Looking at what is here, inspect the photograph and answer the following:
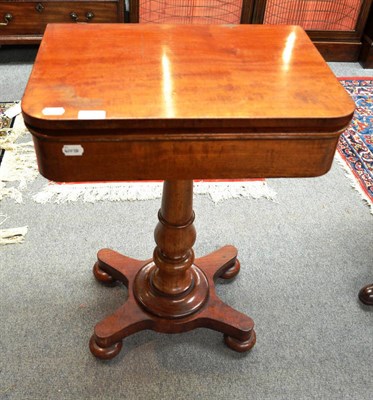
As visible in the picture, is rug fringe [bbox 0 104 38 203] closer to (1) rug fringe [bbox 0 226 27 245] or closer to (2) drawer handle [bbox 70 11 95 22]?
(1) rug fringe [bbox 0 226 27 245]

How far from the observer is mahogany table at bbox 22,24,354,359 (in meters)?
0.73

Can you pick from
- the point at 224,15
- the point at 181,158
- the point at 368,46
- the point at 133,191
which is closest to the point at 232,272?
the point at 133,191

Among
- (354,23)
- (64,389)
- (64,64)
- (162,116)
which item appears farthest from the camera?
(354,23)

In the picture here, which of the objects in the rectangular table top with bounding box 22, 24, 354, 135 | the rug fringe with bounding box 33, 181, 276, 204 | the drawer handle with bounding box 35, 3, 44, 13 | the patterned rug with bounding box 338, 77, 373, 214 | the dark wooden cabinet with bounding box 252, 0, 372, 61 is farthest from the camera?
the dark wooden cabinet with bounding box 252, 0, 372, 61

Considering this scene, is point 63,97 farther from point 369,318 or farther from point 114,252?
point 369,318

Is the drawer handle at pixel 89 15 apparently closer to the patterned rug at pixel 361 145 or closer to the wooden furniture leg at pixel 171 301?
the patterned rug at pixel 361 145

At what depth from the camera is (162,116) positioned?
Answer: 28.5 inches

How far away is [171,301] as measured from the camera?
3.92ft

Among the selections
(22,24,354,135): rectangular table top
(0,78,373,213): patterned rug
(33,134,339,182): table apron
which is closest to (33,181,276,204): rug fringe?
(0,78,373,213): patterned rug

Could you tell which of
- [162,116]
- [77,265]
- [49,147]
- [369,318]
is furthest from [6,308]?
[369,318]

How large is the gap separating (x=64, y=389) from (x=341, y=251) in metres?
0.88

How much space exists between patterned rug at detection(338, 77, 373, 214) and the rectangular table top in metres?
0.88

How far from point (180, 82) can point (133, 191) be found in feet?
2.84

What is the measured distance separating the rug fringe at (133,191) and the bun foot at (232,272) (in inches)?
12.4
